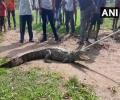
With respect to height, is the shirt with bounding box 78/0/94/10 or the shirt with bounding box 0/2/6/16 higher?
the shirt with bounding box 78/0/94/10

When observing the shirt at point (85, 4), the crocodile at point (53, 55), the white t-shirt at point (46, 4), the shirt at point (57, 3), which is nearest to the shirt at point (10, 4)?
the shirt at point (57, 3)

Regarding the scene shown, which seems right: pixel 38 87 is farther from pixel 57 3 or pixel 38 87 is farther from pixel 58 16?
pixel 58 16

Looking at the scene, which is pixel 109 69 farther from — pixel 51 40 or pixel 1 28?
pixel 1 28

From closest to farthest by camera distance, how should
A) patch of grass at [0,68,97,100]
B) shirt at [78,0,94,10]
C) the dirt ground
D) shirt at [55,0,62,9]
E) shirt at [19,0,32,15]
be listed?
patch of grass at [0,68,97,100]
the dirt ground
shirt at [78,0,94,10]
shirt at [19,0,32,15]
shirt at [55,0,62,9]

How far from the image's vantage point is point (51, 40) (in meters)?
11.8

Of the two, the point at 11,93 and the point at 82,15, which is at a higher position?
the point at 82,15

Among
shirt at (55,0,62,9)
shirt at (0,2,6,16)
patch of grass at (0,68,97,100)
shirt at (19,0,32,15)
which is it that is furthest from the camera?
shirt at (55,0,62,9)

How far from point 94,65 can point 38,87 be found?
248 cm

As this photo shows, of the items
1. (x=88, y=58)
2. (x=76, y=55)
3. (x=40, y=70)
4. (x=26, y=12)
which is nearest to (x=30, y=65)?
(x=40, y=70)

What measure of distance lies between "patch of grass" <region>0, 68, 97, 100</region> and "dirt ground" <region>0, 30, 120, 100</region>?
1.04 ft

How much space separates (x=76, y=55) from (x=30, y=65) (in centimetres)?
121

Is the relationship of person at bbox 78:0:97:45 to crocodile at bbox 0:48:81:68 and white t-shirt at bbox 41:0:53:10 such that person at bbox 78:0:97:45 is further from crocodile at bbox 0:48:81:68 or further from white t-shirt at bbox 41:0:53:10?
crocodile at bbox 0:48:81:68

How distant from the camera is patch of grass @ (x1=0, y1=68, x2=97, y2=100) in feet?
20.2

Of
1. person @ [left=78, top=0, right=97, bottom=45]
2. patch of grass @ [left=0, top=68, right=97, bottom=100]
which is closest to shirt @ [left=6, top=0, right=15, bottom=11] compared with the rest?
person @ [left=78, top=0, right=97, bottom=45]
